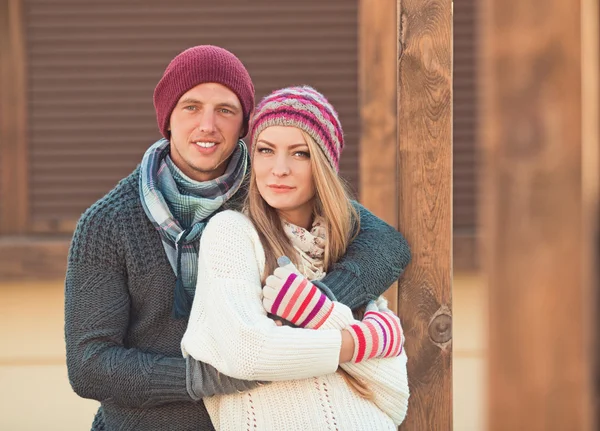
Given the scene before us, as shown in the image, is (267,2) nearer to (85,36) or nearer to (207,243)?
(85,36)

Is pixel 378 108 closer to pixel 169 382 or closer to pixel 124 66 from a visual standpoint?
pixel 169 382

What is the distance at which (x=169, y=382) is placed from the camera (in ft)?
8.65

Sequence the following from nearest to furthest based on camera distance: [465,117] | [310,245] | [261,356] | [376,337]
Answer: [261,356] < [376,337] < [310,245] < [465,117]

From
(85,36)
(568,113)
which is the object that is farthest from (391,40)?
(568,113)

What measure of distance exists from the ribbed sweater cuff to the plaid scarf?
0.55ft

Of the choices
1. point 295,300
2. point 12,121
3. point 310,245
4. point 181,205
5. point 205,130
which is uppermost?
point 12,121

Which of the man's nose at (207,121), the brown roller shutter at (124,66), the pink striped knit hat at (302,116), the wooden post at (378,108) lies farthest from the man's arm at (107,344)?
the brown roller shutter at (124,66)

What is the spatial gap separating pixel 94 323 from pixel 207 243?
394 millimetres

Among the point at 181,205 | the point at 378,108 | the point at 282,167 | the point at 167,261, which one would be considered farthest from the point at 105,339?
the point at 378,108

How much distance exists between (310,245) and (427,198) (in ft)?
1.45

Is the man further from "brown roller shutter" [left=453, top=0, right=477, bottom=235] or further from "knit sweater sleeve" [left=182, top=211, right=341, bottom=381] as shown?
"brown roller shutter" [left=453, top=0, right=477, bottom=235]

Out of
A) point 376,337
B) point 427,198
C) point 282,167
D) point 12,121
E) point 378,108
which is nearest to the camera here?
point 376,337

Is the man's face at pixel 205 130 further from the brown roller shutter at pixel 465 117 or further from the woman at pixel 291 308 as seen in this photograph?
the brown roller shutter at pixel 465 117

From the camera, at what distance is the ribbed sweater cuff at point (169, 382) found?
2.63 metres
